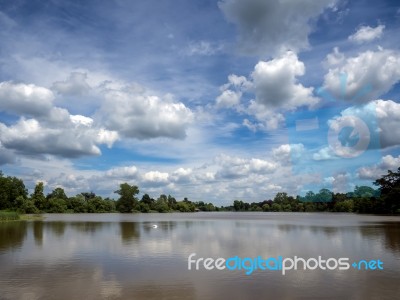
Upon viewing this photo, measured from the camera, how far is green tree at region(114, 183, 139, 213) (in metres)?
167

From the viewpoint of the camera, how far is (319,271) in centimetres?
1861

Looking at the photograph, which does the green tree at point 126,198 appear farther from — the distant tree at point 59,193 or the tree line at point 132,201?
the distant tree at point 59,193

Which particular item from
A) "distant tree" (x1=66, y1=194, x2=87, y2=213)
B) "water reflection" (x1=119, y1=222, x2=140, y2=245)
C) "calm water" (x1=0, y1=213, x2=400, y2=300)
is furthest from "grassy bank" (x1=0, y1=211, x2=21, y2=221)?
"distant tree" (x1=66, y1=194, x2=87, y2=213)

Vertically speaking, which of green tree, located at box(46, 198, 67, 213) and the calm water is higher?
green tree, located at box(46, 198, 67, 213)

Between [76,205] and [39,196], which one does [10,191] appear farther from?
[76,205]

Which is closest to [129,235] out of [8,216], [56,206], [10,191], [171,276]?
[171,276]

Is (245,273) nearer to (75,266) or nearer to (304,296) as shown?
(304,296)

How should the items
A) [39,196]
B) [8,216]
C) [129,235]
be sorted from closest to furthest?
[129,235] < [8,216] < [39,196]

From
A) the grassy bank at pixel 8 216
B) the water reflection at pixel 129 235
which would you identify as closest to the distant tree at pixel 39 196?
the grassy bank at pixel 8 216

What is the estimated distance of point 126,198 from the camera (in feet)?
551

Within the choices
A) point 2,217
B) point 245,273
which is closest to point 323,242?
point 245,273

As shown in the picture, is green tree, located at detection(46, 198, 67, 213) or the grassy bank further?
green tree, located at detection(46, 198, 67, 213)

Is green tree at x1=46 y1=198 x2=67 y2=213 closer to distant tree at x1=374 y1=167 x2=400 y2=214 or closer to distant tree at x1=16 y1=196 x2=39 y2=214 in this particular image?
distant tree at x1=16 y1=196 x2=39 y2=214

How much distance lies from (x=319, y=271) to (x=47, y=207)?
137m
